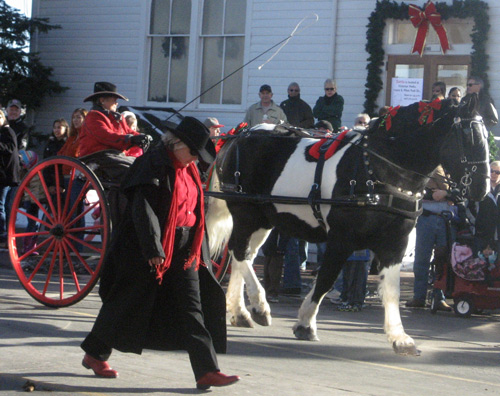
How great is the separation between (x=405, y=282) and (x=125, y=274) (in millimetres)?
7802

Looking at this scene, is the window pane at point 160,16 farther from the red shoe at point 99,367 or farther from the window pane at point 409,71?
the red shoe at point 99,367

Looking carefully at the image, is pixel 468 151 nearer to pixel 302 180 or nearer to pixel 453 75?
pixel 302 180

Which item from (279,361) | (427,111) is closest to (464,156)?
(427,111)

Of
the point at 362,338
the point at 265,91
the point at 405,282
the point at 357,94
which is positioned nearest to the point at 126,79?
the point at 357,94

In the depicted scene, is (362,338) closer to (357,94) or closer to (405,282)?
(405,282)

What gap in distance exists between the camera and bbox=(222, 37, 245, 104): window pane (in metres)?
17.8

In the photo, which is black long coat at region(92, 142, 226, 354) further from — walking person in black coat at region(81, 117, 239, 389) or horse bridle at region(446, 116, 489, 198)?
horse bridle at region(446, 116, 489, 198)

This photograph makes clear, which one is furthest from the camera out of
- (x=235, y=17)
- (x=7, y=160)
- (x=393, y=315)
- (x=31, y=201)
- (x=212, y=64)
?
(x=212, y=64)

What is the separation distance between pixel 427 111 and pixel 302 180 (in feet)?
4.21

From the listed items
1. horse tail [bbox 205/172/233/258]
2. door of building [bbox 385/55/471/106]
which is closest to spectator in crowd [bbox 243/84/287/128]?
door of building [bbox 385/55/471/106]

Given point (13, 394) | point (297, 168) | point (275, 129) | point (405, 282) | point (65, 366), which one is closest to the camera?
point (13, 394)

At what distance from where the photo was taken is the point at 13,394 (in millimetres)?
5434

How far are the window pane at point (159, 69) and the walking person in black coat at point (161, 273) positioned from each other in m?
13.0

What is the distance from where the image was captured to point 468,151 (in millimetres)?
7348
